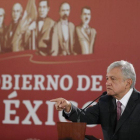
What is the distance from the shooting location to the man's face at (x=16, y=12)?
145 inches

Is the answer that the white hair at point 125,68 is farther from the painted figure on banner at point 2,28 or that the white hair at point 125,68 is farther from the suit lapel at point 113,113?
the painted figure on banner at point 2,28

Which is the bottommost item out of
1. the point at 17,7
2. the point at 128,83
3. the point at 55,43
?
the point at 128,83

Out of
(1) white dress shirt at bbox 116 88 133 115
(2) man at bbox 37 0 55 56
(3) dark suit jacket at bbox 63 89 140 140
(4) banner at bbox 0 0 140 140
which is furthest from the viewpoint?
(2) man at bbox 37 0 55 56

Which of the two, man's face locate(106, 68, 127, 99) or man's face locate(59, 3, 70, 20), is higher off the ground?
man's face locate(59, 3, 70, 20)

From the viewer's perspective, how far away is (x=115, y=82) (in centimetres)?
195

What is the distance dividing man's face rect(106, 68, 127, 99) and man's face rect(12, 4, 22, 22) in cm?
201

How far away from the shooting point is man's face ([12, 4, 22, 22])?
369 centimetres

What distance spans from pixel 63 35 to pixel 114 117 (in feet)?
5.80

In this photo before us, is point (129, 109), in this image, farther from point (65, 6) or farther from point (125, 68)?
point (65, 6)

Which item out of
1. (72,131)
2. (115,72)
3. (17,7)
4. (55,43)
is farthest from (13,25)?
(72,131)

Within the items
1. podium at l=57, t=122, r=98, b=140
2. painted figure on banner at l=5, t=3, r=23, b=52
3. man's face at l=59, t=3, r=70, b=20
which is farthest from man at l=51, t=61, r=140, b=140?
painted figure on banner at l=5, t=3, r=23, b=52

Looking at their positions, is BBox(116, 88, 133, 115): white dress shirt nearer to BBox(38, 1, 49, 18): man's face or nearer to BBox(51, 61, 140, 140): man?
BBox(51, 61, 140, 140): man

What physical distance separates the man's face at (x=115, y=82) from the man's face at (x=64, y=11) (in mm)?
1776

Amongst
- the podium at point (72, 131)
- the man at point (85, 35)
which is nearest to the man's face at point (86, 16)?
the man at point (85, 35)
